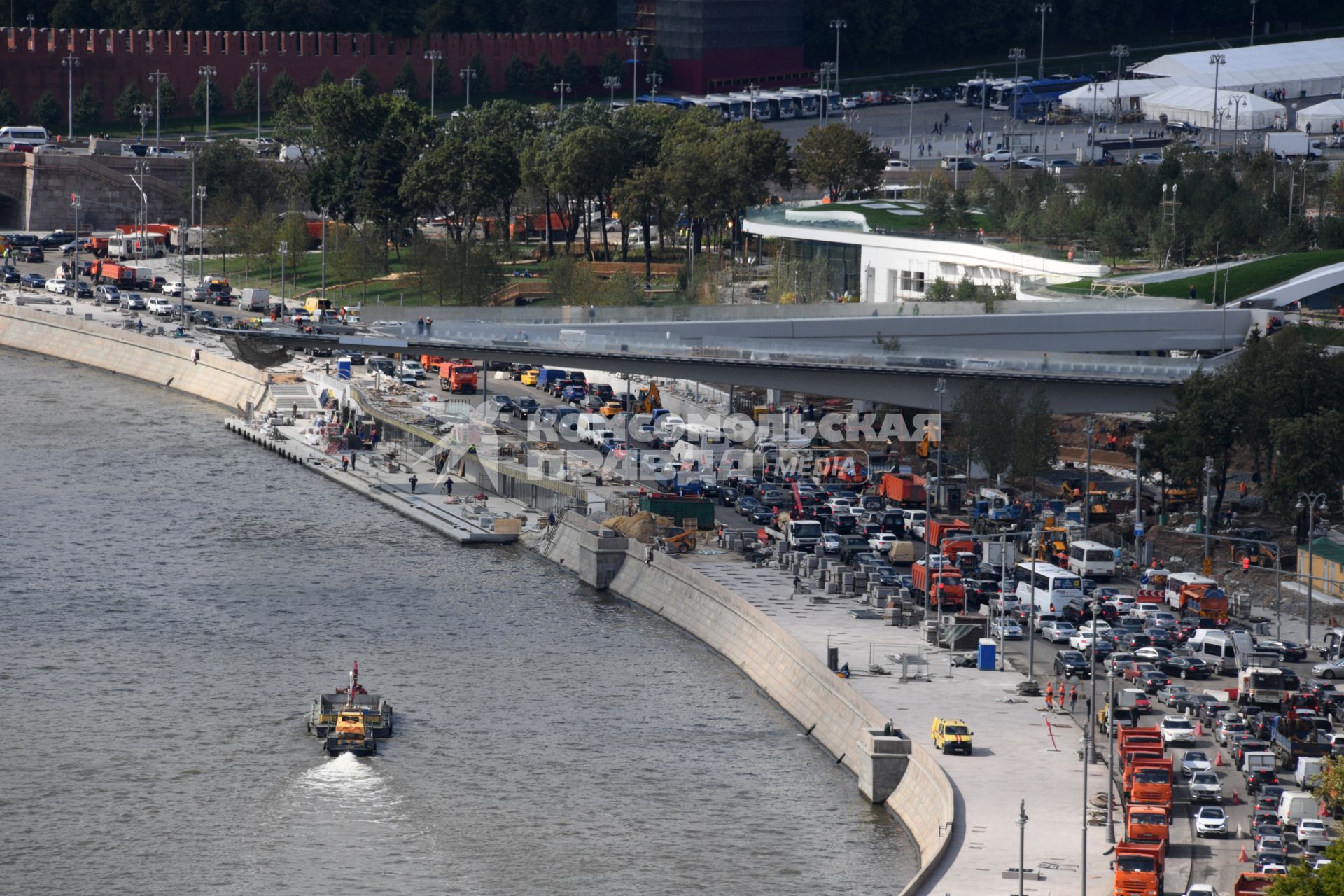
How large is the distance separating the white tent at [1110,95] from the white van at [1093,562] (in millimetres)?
78275

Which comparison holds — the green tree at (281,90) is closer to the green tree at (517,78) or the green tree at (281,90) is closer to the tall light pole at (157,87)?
the tall light pole at (157,87)

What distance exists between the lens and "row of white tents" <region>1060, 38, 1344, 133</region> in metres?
130

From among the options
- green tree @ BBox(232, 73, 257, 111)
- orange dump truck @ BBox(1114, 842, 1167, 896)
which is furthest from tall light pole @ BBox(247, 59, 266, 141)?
orange dump truck @ BBox(1114, 842, 1167, 896)

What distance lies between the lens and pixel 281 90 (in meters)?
134

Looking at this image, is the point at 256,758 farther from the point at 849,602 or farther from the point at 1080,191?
the point at 1080,191

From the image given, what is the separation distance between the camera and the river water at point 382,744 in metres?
42.8

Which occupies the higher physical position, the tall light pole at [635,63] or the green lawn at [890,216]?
the tall light pole at [635,63]

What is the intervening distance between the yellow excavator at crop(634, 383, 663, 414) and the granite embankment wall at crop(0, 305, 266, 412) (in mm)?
15012

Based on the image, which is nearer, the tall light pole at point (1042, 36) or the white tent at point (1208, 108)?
the white tent at point (1208, 108)

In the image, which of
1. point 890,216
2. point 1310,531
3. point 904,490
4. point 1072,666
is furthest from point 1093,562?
point 890,216

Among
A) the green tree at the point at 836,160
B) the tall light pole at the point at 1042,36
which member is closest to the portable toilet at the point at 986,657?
the green tree at the point at 836,160

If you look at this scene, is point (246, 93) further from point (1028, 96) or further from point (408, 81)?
point (1028, 96)

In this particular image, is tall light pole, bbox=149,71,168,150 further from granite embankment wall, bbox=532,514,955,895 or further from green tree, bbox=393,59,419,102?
granite embankment wall, bbox=532,514,955,895

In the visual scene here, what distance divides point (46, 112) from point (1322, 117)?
221 ft
